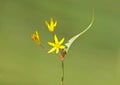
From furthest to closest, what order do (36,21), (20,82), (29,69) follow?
(36,21) → (29,69) → (20,82)

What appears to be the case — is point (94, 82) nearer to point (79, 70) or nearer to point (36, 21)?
point (79, 70)

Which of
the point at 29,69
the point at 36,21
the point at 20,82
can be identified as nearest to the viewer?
the point at 20,82

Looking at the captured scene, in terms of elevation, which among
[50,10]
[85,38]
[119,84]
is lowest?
[119,84]

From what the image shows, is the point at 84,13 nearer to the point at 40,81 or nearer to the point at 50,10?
the point at 50,10

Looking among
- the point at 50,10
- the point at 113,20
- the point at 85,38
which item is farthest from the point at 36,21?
the point at 113,20

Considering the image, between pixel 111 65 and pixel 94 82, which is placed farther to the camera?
pixel 111 65

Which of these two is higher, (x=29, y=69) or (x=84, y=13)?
(x=84, y=13)
